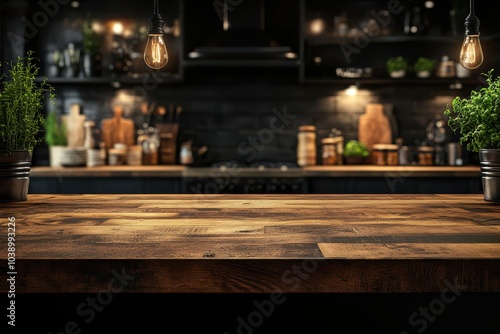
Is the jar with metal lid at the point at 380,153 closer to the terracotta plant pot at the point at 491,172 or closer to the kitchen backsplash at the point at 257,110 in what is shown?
the kitchen backsplash at the point at 257,110

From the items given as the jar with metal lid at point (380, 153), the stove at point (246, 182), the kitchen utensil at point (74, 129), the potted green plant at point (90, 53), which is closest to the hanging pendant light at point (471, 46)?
the stove at point (246, 182)

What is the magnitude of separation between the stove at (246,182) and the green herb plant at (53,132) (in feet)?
4.00

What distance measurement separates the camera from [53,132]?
14.2 feet

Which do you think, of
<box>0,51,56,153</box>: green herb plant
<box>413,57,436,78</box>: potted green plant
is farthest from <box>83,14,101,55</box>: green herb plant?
<box>413,57,436,78</box>: potted green plant

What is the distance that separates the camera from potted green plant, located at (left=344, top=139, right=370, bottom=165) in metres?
4.47

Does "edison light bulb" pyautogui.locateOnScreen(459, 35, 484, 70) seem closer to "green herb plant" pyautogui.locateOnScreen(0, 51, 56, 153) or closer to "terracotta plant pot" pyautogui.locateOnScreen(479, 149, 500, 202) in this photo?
"terracotta plant pot" pyautogui.locateOnScreen(479, 149, 500, 202)

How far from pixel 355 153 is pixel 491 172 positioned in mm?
2511

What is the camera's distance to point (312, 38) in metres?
4.44

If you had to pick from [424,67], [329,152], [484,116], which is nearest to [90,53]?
[329,152]

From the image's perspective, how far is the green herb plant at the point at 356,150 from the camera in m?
4.47

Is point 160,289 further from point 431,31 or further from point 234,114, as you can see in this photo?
point 431,31

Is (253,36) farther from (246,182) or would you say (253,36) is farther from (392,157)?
(392,157)

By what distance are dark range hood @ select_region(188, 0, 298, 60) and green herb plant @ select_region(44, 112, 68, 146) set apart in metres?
1.25

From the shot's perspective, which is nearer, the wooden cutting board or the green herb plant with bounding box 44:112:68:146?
the green herb plant with bounding box 44:112:68:146
